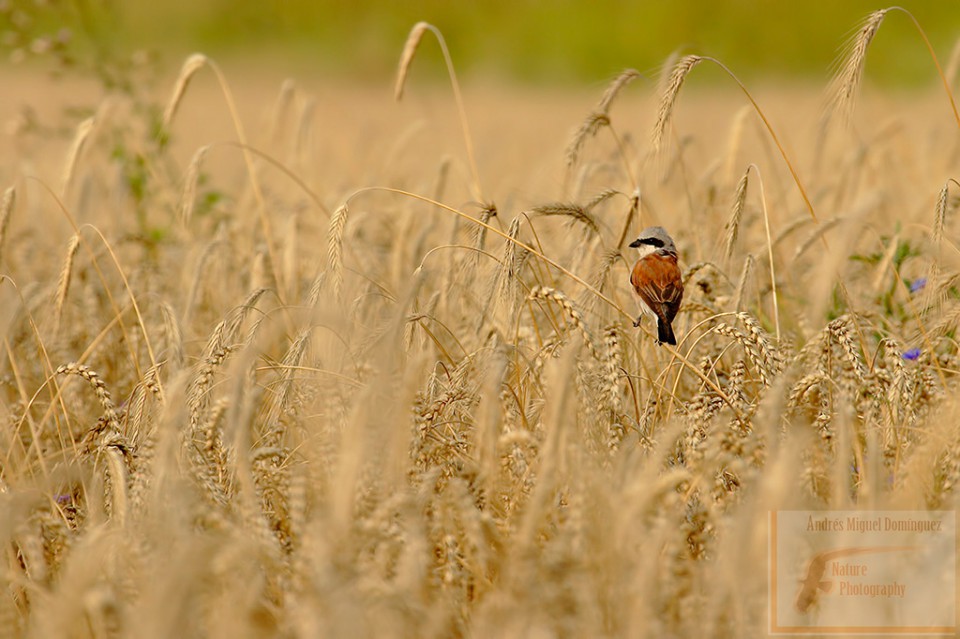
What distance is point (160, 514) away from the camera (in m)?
1.70

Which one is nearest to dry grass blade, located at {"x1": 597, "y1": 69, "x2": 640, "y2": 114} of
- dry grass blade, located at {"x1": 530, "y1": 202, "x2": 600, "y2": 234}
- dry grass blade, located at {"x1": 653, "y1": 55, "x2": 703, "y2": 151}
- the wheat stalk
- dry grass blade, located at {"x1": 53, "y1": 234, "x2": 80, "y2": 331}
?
dry grass blade, located at {"x1": 653, "y1": 55, "x2": 703, "y2": 151}

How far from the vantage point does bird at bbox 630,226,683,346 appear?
2.38m

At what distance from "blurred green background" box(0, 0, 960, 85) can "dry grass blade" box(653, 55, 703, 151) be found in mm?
16482

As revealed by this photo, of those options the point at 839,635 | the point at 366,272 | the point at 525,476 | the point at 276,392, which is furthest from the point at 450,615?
the point at 366,272

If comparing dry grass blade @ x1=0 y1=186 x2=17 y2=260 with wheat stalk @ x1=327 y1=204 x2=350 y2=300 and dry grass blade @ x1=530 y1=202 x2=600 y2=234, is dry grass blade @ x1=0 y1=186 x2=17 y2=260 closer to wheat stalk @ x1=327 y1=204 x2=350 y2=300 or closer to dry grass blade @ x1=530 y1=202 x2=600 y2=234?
wheat stalk @ x1=327 y1=204 x2=350 y2=300

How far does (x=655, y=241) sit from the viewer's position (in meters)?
2.48

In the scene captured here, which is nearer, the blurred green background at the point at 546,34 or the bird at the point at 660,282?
the bird at the point at 660,282

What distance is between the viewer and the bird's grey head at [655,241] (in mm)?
2459

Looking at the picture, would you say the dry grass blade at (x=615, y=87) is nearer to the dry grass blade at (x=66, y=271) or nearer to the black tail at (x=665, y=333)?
the black tail at (x=665, y=333)

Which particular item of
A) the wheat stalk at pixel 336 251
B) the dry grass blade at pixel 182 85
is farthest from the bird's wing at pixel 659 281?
the dry grass blade at pixel 182 85

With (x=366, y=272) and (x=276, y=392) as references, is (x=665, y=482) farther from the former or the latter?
(x=366, y=272)

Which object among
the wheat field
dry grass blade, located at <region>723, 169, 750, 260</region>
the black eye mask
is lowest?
the wheat field

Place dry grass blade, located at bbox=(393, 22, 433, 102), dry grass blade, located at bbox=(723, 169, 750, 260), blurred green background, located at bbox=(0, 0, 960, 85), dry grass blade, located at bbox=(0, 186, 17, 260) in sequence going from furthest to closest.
A: blurred green background, located at bbox=(0, 0, 960, 85), dry grass blade, located at bbox=(393, 22, 433, 102), dry grass blade, located at bbox=(0, 186, 17, 260), dry grass blade, located at bbox=(723, 169, 750, 260)

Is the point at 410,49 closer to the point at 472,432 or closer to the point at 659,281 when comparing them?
the point at 659,281
